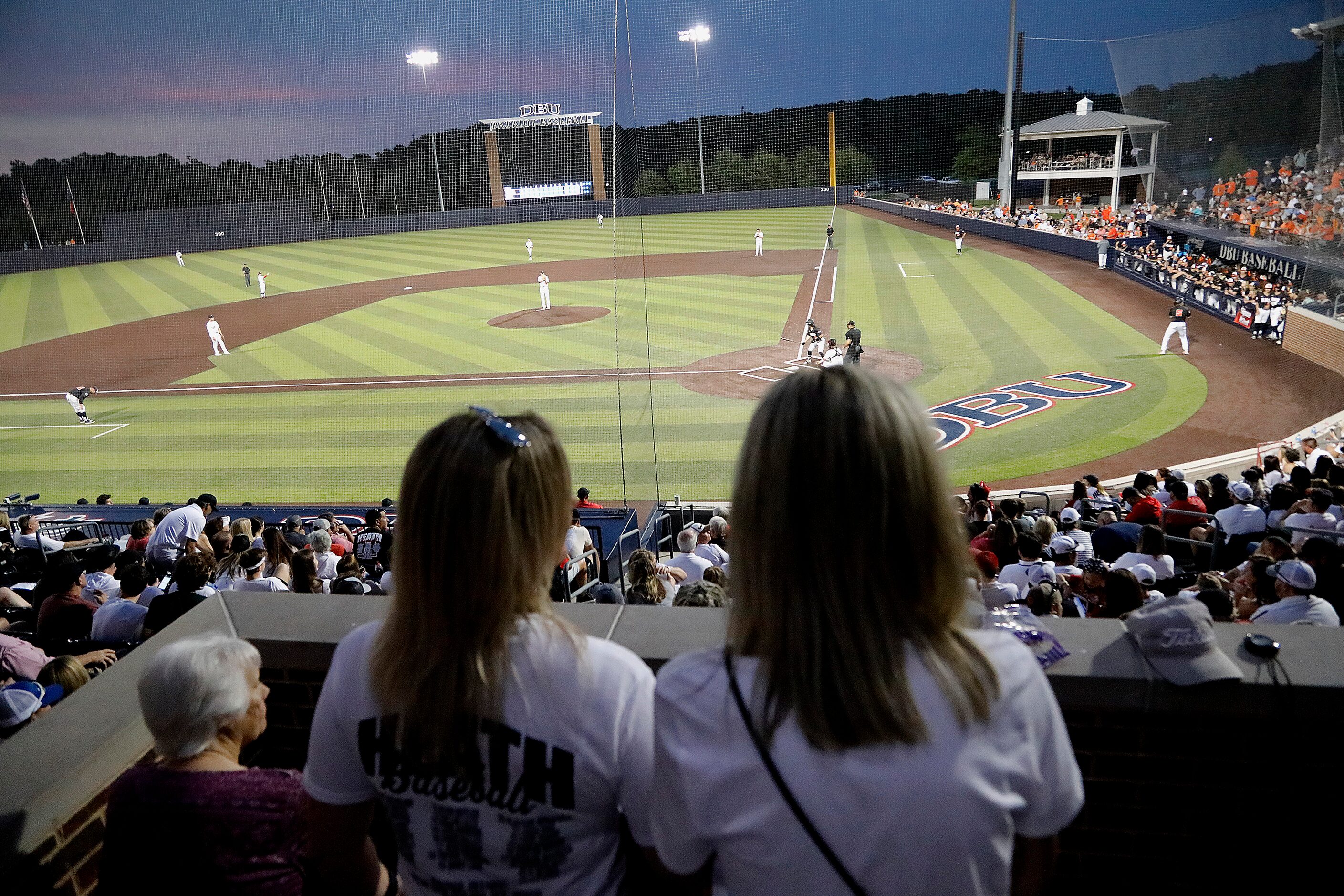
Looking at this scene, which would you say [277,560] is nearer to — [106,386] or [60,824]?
[60,824]

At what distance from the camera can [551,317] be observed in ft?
89.1

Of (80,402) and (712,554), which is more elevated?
(712,554)

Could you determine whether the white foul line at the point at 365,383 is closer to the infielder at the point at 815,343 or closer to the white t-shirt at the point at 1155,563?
the infielder at the point at 815,343

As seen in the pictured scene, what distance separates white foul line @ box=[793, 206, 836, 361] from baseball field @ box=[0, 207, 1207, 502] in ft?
0.50

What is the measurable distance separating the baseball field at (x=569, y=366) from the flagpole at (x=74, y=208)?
1355cm

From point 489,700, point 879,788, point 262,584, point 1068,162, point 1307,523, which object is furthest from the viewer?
point 1068,162

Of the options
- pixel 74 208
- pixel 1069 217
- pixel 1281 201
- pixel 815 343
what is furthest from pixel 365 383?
pixel 74 208

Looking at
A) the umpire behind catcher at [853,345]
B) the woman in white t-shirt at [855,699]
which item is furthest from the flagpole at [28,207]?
the woman in white t-shirt at [855,699]

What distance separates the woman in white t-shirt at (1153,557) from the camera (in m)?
6.31

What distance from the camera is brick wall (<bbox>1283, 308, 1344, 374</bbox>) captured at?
16984 millimetres

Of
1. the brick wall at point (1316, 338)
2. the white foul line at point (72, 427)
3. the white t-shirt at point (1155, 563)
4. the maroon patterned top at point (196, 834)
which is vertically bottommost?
the white foul line at point (72, 427)

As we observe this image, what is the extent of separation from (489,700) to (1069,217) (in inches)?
1638

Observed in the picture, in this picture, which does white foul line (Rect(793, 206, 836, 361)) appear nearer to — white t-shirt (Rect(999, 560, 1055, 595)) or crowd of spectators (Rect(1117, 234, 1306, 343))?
crowd of spectators (Rect(1117, 234, 1306, 343))

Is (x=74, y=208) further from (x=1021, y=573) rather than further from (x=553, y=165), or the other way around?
(x=1021, y=573)
